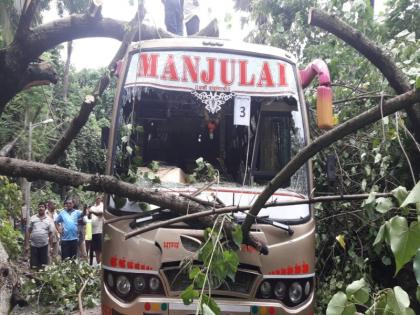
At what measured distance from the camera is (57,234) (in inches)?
416

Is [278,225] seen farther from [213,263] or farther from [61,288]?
[61,288]

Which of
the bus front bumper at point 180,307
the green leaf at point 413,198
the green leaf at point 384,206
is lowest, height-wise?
the bus front bumper at point 180,307

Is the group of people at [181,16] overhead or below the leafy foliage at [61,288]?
overhead

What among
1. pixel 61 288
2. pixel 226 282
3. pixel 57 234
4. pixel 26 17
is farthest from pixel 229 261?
pixel 57 234

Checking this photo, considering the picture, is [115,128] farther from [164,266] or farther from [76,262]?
[76,262]

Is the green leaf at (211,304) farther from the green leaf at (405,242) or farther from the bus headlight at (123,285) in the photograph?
the bus headlight at (123,285)

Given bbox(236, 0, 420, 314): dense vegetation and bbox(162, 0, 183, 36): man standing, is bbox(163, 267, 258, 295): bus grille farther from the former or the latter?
bbox(162, 0, 183, 36): man standing

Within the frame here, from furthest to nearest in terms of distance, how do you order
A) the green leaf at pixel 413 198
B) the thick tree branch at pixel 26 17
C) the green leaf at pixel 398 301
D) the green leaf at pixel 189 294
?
the thick tree branch at pixel 26 17 < the green leaf at pixel 189 294 < the green leaf at pixel 398 301 < the green leaf at pixel 413 198

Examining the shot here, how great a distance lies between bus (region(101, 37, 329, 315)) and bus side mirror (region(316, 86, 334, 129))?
290 millimetres

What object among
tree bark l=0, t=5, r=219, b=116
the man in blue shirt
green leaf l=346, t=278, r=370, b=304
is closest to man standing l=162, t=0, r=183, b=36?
tree bark l=0, t=5, r=219, b=116

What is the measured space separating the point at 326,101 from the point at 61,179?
6.34 ft

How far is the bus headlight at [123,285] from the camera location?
3732mm

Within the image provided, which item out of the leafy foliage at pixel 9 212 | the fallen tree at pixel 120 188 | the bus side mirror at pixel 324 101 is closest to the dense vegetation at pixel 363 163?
the bus side mirror at pixel 324 101

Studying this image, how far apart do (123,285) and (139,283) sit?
0.44 ft
